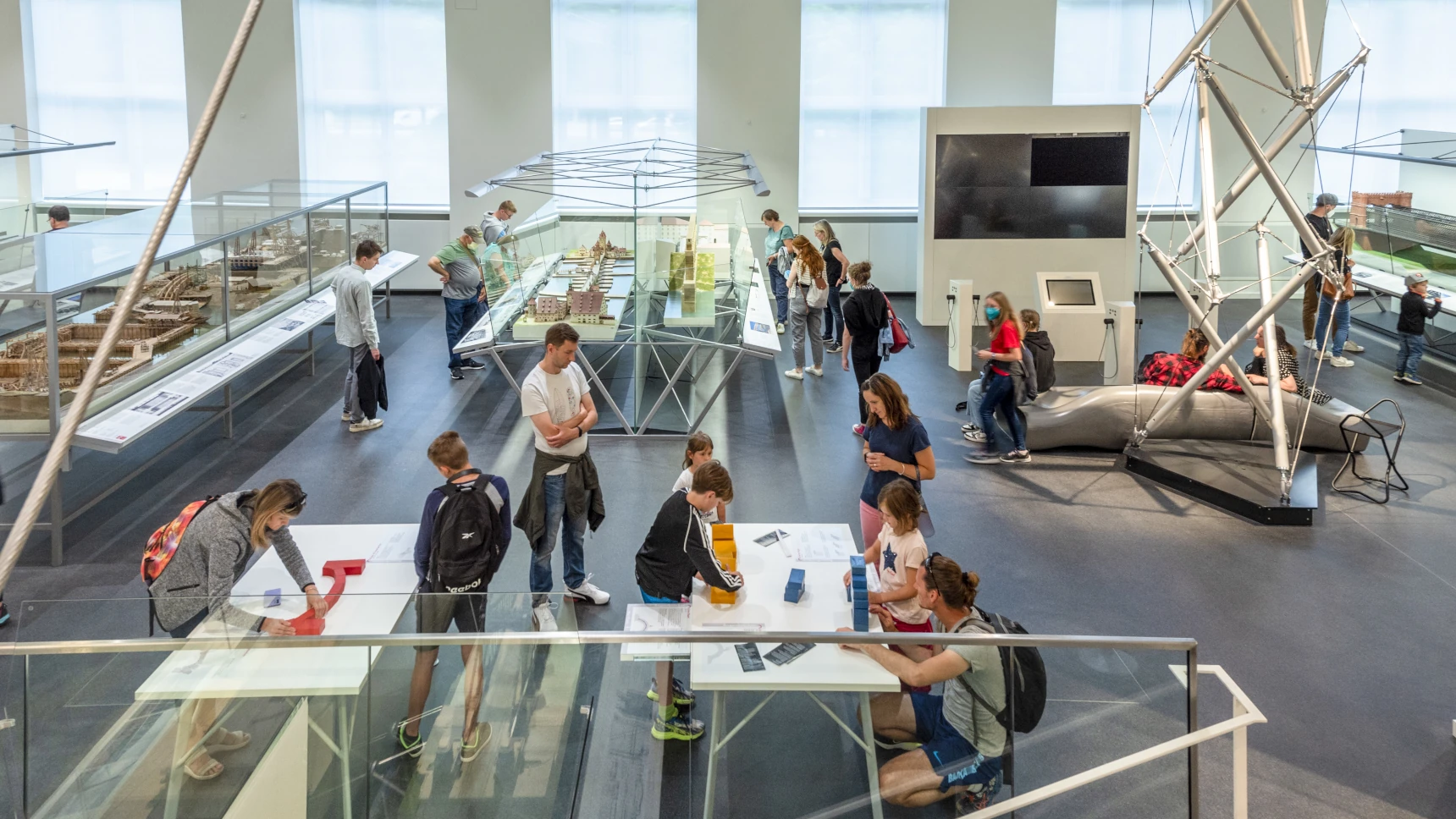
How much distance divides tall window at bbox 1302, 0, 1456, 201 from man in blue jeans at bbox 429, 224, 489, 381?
11389 mm

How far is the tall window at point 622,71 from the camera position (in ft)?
50.5

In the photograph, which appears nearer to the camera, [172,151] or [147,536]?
[147,536]

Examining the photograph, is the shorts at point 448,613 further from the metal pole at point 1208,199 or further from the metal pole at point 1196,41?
the metal pole at point 1196,41

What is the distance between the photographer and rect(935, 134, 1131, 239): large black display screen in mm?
13109

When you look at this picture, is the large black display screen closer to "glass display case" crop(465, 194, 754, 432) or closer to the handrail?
"glass display case" crop(465, 194, 754, 432)

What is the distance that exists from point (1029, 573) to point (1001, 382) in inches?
85.0

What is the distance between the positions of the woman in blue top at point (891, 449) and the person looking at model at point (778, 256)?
7.16 meters

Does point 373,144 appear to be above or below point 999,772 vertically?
above

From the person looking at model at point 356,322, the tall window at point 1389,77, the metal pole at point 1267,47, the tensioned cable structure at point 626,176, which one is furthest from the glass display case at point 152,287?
the tall window at point 1389,77

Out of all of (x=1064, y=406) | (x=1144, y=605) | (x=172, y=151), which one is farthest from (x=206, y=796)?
(x=172, y=151)

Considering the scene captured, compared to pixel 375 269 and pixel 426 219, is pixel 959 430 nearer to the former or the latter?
pixel 375 269

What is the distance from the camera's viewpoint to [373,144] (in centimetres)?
1559

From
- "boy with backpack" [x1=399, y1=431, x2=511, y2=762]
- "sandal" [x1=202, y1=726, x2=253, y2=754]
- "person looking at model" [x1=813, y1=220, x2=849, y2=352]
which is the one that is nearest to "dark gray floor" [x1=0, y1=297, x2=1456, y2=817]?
"sandal" [x1=202, y1=726, x2=253, y2=754]

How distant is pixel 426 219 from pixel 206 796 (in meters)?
13.0
